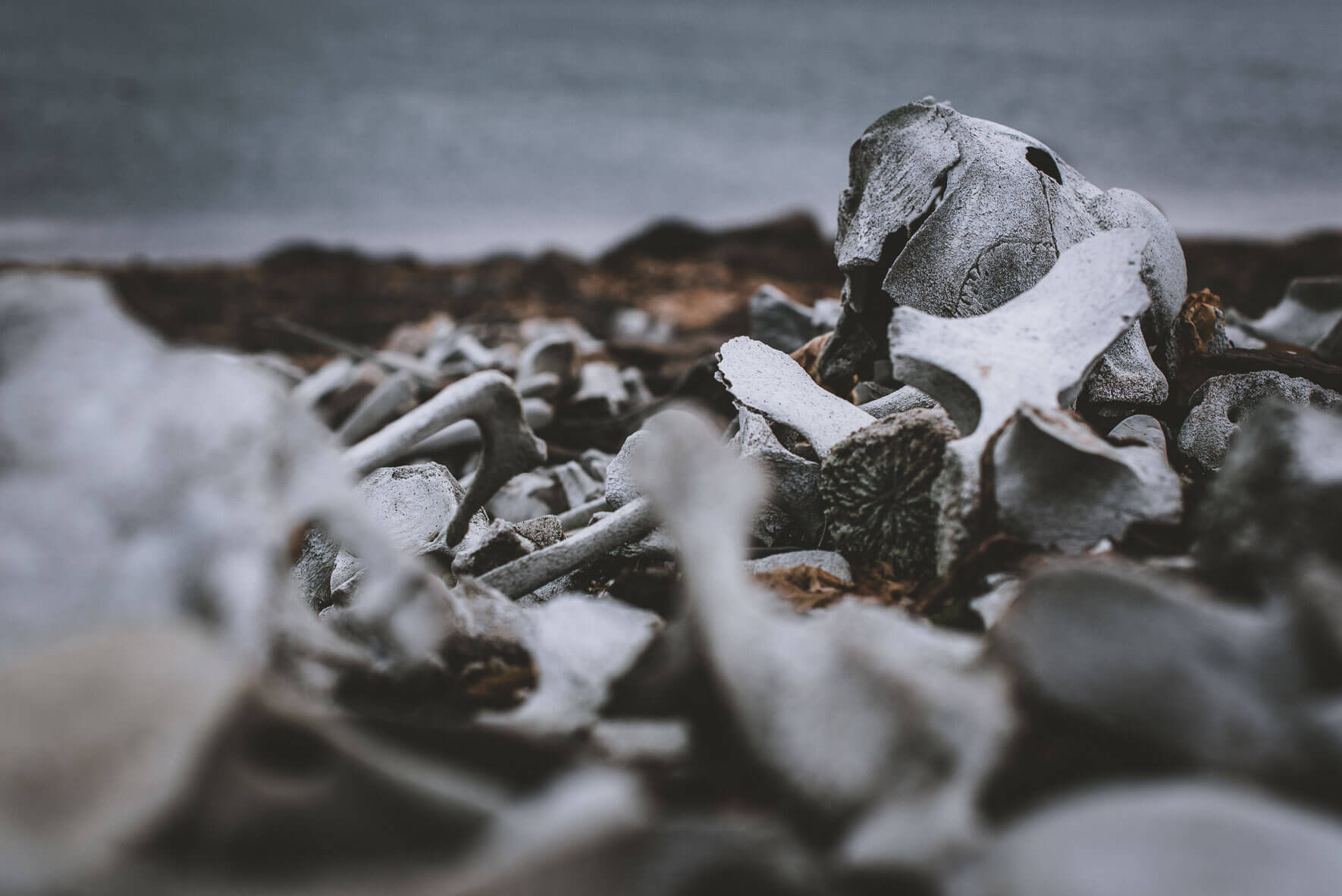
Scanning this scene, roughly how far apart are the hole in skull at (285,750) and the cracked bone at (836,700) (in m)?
0.42

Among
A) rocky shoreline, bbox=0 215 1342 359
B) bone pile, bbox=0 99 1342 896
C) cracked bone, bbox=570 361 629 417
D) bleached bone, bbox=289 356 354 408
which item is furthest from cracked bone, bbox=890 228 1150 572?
rocky shoreline, bbox=0 215 1342 359

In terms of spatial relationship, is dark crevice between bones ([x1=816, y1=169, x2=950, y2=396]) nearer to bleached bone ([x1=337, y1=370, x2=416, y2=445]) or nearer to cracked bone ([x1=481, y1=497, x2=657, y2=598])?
cracked bone ([x1=481, y1=497, x2=657, y2=598])

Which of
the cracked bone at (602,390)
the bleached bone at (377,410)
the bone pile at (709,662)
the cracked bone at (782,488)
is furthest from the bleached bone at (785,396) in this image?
the bleached bone at (377,410)

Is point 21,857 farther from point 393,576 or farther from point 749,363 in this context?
point 749,363

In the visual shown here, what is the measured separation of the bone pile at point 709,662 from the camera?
671 millimetres

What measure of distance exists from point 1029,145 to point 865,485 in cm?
112

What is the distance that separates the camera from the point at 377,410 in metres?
2.84

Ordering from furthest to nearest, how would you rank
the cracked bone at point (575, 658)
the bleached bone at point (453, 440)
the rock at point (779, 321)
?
the rock at point (779, 321) → the bleached bone at point (453, 440) → the cracked bone at point (575, 658)

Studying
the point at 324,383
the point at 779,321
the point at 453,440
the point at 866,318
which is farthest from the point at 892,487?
the point at 324,383

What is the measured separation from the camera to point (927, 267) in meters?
1.86

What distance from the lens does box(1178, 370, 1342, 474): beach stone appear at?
A: 1.77m

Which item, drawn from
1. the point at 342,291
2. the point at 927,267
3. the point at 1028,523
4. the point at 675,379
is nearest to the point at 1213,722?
the point at 1028,523

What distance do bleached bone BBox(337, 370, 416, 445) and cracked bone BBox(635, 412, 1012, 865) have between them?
216 centimetres

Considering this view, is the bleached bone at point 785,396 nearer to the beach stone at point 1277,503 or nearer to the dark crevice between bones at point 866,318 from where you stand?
the dark crevice between bones at point 866,318
